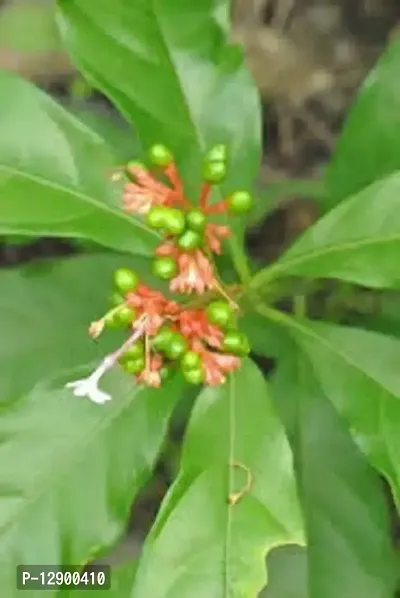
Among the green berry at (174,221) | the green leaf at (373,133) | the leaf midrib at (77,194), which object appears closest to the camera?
the green berry at (174,221)

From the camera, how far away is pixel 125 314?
2.97ft

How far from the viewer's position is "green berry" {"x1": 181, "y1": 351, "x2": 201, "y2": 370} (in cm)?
92

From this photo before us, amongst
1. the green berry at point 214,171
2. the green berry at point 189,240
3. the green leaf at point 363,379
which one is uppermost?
the green berry at point 214,171

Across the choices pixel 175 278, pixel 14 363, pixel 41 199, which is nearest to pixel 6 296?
pixel 14 363

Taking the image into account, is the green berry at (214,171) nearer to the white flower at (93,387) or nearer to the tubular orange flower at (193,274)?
the tubular orange flower at (193,274)

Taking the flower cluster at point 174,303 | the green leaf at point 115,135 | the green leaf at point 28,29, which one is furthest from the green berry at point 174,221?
the green leaf at point 28,29

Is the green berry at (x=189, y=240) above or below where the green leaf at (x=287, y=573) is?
above

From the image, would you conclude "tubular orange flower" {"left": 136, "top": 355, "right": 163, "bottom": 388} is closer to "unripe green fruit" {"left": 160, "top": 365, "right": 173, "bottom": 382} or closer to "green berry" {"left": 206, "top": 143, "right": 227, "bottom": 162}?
"unripe green fruit" {"left": 160, "top": 365, "right": 173, "bottom": 382}

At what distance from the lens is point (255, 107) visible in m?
1.08

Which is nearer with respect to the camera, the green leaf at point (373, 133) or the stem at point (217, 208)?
the stem at point (217, 208)

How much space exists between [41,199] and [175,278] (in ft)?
0.55

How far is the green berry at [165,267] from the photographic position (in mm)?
905

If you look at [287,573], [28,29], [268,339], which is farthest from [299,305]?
[28,29]

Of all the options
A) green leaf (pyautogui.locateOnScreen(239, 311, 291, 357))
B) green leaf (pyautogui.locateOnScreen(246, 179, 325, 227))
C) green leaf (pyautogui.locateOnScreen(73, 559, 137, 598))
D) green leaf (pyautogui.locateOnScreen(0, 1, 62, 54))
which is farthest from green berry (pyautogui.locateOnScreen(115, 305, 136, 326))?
green leaf (pyautogui.locateOnScreen(0, 1, 62, 54))
